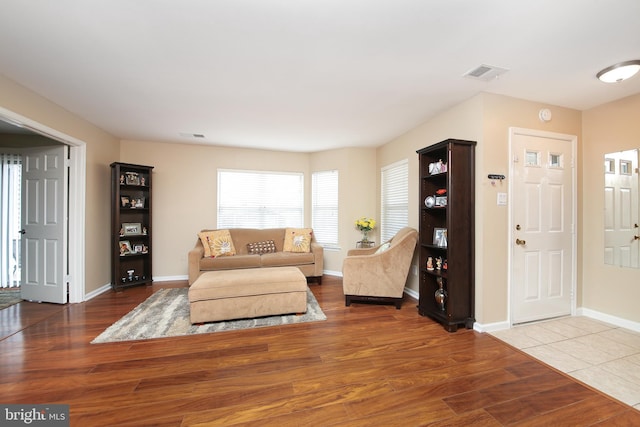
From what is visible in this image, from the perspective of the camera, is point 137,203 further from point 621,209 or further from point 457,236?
point 621,209

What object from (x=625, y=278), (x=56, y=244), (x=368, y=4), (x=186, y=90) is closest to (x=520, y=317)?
(x=625, y=278)

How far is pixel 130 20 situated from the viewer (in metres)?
1.70

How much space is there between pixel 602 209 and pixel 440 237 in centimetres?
191

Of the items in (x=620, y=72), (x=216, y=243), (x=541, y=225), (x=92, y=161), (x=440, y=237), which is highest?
(x=620, y=72)

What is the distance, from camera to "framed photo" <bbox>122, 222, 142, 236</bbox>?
416 centimetres

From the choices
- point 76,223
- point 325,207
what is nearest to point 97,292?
point 76,223

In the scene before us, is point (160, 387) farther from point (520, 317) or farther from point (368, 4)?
point (520, 317)

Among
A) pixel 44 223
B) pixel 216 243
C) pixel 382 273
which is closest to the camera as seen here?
pixel 382 273

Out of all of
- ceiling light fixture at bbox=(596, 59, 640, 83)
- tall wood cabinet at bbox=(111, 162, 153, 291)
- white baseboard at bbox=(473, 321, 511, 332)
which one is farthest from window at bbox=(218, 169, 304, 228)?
ceiling light fixture at bbox=(596, 59, 640, 83)

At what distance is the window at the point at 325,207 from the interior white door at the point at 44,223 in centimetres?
386

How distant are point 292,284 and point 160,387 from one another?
1.50 m

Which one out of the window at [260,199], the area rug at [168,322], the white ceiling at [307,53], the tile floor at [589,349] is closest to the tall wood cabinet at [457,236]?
the tile floor at [589,349]

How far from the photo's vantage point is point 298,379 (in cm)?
186

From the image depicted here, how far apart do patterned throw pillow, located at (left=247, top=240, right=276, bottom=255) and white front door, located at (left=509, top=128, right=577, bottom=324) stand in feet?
11.9
